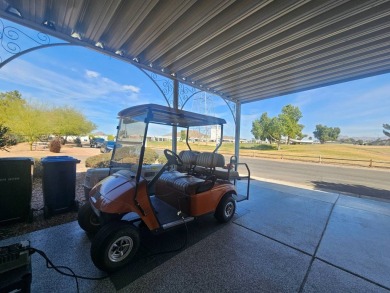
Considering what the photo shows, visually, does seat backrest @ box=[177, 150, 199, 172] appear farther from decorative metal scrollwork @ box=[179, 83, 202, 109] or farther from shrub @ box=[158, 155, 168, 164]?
decorative metal scrollwork @ box=[179, 83, 202, 109]

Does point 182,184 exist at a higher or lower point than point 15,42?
lower

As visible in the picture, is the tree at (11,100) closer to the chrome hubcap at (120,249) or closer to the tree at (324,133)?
the chrome hubcap at (120,249)

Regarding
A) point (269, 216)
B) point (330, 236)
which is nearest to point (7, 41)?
point (269, 216)

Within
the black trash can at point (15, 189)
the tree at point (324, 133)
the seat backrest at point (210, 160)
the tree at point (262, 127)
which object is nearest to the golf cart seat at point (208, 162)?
the seat backrest at point (210, 160)

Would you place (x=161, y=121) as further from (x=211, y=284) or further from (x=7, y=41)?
(x=7, y=41)

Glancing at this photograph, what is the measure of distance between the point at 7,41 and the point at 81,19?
1115 millimetres

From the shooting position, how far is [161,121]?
2.99 metres

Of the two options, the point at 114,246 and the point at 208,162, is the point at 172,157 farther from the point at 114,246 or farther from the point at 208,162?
the point at 114,246

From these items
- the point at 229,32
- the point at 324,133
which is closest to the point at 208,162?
the point at 229,32

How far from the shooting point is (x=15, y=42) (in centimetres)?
267

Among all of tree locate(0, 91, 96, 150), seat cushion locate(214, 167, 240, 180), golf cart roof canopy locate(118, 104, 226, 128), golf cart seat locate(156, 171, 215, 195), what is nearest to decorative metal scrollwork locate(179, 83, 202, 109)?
golf cart roof canopy locate(118, 104, 226, 128)

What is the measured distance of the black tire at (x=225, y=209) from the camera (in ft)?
9.95

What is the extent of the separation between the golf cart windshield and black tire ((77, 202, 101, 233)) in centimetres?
74

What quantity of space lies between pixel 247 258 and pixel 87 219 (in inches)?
88.3
